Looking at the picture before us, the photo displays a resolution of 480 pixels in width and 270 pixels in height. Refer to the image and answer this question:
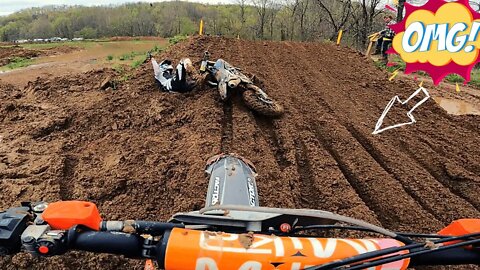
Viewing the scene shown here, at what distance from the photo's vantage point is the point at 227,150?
5148 millimetres

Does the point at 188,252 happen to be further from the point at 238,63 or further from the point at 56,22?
the point at 56,22

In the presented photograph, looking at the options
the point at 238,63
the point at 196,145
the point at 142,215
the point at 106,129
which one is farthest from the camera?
the point at 238,63

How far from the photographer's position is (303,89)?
823 centimetres

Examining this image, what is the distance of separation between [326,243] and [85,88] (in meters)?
7.93

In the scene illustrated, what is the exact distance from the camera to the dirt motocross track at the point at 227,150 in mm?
4086

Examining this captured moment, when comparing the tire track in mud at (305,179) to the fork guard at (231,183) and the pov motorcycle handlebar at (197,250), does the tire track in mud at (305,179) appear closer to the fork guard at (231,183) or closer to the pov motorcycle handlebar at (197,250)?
the fork guard at (231,183)

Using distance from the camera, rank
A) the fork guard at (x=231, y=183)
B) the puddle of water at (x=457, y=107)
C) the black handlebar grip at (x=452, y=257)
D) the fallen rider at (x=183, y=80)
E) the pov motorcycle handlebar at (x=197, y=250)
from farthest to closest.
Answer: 1. the puddle of water at (x=457, y=107)
2. the fallen rider at (x=183, y=80)
3. the fork guard at (x=231, y=183)
4. the black handlebar grip at (x=452, y=257)
5. the pov motorcycle handlebar at (x=197, y=250)

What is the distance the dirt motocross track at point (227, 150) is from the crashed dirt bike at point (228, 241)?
66.1 inches

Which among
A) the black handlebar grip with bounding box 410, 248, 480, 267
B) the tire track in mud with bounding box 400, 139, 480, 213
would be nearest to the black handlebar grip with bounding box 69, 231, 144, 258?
the black handlebar grip with bounding box 410, 248, 480, 267

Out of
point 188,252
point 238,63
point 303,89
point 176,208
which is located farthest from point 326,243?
point 238,63

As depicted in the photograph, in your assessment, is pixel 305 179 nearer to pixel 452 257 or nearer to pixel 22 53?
pixel 452 257

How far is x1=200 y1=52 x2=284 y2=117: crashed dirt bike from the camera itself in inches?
245

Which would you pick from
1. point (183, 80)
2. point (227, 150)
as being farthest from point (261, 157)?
point (183, 80)

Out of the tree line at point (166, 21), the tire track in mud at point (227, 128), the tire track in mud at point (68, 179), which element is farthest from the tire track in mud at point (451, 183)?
the tree line at point (166, 21)
